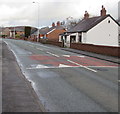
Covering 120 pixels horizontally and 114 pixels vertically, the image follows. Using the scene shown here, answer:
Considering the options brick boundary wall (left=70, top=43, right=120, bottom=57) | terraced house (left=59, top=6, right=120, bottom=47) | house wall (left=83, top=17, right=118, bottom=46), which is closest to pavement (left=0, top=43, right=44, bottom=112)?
brick boundary wall (left=70, top=43, right=120, bottom=57)

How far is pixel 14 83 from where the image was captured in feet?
26.9

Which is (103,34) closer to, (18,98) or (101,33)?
(101,33)

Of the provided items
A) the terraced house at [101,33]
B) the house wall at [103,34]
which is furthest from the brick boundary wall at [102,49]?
the house wall at [103,34]

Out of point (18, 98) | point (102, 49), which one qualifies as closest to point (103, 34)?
point (102, 49)

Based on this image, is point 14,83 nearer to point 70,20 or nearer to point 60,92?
point 60,92

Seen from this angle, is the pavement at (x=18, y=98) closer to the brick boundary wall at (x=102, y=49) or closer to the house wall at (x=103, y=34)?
the brick boundary wall at (x=102, y=49)

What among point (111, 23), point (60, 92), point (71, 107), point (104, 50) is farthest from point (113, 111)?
point (111, 23)

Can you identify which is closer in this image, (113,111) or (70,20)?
(113,111)

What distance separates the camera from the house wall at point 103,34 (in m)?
40.2

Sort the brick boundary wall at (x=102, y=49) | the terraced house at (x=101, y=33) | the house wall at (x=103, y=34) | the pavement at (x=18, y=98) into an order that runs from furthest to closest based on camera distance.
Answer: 1. the house wall at (x=103, y=34)
2. the terraced house at (x=101, y=33)
3. the brick boundary wall at (x=102, y=49)
4. the pavement at (x=18, y=98)

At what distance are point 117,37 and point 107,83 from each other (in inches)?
1396

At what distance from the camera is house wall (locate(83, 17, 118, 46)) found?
4025 cm

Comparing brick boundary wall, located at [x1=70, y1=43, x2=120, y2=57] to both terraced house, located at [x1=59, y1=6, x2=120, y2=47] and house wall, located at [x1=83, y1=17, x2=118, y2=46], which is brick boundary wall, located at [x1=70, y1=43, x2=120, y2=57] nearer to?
terraced house, located at [x1=59, y1=6, x2=120, y2=47]

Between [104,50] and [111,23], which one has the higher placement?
[111,23]
